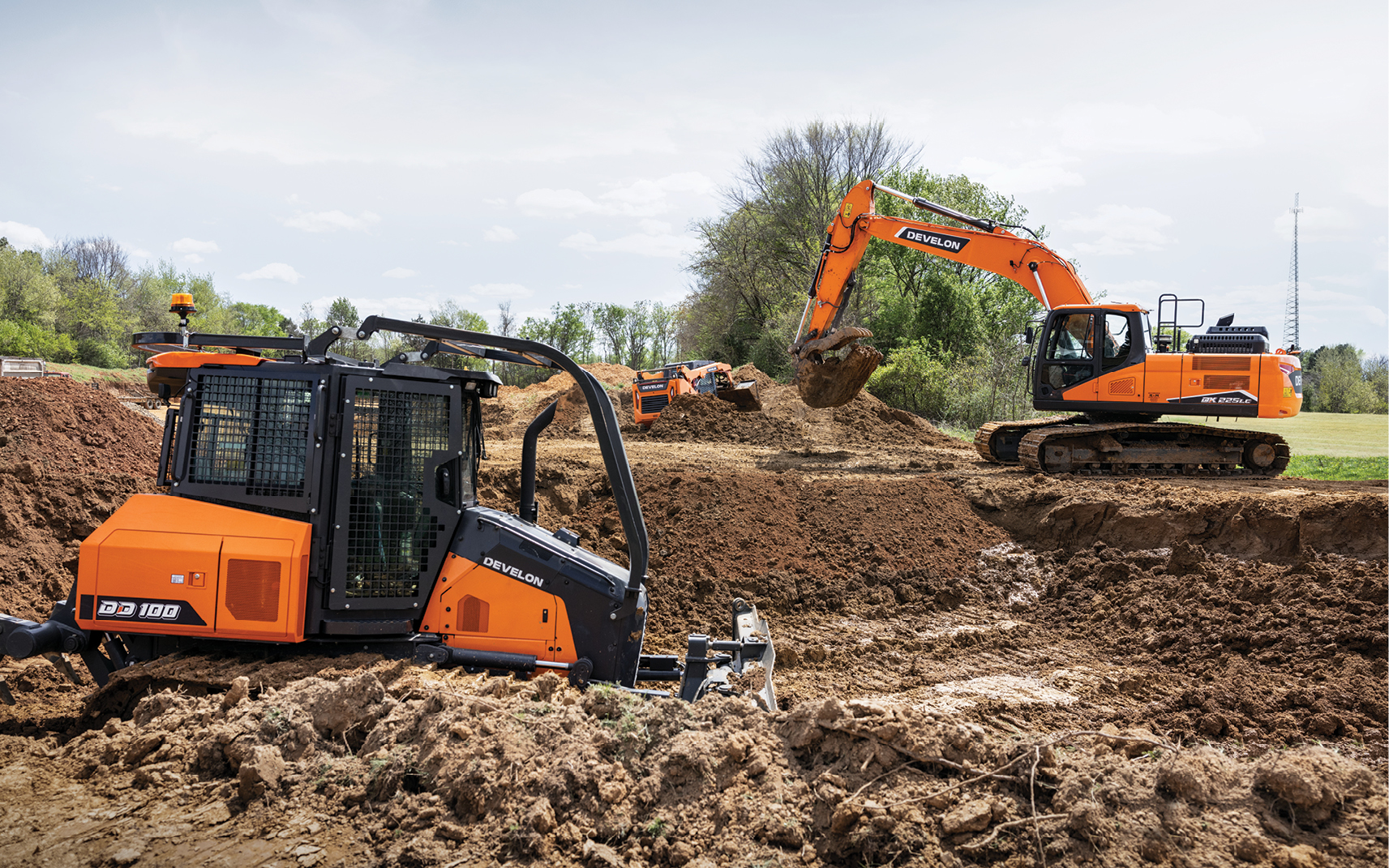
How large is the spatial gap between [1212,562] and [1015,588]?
81.2 inches

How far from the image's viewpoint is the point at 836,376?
14.4 meters

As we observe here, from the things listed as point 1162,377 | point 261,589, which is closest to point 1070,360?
point 1162,377

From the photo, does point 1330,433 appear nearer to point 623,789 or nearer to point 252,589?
point 623,789

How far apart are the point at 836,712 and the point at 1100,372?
1152 cm

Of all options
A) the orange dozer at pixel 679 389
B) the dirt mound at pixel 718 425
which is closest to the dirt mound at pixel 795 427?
the dirt mound at pixel 718 425

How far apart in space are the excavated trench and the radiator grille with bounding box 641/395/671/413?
8.95 m

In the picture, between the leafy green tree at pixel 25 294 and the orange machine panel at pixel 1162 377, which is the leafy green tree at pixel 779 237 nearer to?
the orange machine panel at pixel 1162 377

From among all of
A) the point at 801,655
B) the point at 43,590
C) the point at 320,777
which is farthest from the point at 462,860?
the point at 43,590

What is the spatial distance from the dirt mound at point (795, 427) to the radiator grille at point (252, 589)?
14.6 meters

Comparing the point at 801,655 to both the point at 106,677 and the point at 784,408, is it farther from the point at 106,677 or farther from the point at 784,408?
the point at 784,408

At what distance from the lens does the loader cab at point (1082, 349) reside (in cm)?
1284

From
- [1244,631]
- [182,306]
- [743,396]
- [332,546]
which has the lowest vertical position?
[1244,631]

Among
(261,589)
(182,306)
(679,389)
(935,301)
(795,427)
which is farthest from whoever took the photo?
(935,301)

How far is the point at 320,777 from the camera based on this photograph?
3.67 m
